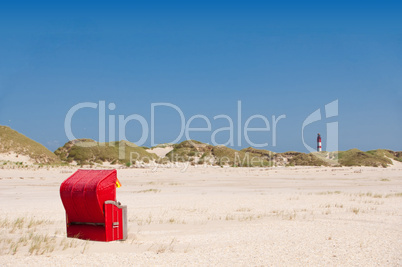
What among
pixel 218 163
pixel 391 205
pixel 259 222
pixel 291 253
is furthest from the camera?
pixel 218 163

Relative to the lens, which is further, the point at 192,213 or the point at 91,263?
the point at 192,213

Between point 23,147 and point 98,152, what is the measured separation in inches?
370

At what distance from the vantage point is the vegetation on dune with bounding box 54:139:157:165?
181 feet

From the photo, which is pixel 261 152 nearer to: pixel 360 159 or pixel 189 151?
pixel 189 151

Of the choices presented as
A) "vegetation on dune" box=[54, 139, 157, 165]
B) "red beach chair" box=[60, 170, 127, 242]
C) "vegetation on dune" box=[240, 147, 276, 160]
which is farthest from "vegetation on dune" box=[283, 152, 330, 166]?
"red beach chair" box=[60, 170, 127, 242]

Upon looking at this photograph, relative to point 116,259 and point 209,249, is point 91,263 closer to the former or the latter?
point 116,259

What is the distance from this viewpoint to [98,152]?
56500 millimetres

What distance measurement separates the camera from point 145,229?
35.4 feet

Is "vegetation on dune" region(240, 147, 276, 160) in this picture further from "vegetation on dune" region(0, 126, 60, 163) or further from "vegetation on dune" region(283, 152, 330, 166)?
"vegetation on dune" region(0, 126, 60, 163)

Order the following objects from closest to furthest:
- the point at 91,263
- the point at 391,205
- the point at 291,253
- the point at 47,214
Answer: the point at 91,263
the point at 291,253
the point at 47,214
the point at 391,205

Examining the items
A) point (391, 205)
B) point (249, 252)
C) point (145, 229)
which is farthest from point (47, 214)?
point (391, 205)

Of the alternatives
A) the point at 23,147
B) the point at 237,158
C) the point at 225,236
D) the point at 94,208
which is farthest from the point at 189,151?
the point at 94,208

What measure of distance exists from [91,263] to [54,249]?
137 centimetres

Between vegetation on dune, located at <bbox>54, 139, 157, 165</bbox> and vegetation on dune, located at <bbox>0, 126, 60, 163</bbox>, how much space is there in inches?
137
